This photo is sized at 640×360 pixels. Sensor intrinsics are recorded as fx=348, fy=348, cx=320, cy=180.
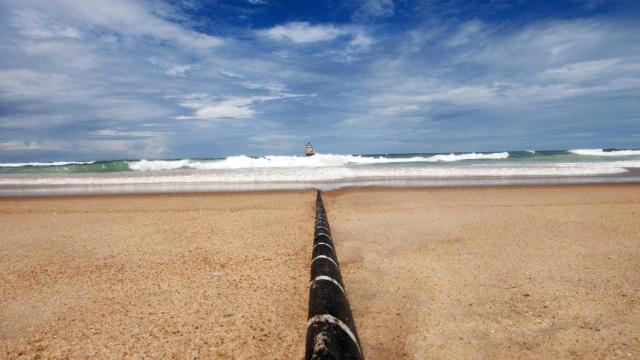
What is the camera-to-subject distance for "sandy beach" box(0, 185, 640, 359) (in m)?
2.54

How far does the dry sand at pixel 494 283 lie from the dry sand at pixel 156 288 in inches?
27.9

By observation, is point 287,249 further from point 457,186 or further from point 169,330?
point 457,186

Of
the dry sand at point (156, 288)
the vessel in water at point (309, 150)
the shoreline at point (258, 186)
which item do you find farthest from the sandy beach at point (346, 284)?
the vessel in water at point (309, 150)

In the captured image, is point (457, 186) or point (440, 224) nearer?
point (440, 224)

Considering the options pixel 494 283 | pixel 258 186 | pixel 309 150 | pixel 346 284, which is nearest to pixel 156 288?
pixel 346 284

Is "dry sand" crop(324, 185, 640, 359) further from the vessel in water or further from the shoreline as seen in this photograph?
the vessel in water

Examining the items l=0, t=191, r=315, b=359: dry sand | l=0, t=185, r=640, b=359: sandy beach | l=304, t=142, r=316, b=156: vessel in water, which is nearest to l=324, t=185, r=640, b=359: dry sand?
l=0, t=185, r=640, b=359: sandy beach

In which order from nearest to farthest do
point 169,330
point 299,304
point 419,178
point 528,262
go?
point 169,330 < point 299,304 < point 528,262 < point 419,178

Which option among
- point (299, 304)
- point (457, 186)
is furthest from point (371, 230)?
point (457, 186)

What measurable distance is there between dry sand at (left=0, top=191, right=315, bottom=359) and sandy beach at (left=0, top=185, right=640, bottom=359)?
16 millimetres

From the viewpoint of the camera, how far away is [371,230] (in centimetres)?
617

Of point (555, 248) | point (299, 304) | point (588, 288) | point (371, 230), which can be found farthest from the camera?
point (371, 230)

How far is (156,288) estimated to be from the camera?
3.57 metres

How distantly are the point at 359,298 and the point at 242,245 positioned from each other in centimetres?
252
